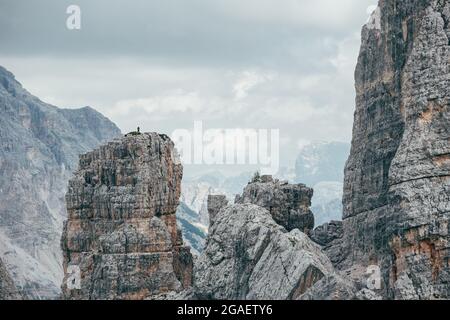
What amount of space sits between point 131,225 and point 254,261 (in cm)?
2963

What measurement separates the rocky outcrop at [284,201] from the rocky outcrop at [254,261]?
55.9 ft

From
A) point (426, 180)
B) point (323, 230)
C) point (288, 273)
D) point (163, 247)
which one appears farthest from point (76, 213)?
point (426, 180)

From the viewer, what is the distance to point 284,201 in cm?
13812

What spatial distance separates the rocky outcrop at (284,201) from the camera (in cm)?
13625

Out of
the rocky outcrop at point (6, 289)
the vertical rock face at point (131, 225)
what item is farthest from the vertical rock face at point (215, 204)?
the rocky outcrop at point (6, 289)

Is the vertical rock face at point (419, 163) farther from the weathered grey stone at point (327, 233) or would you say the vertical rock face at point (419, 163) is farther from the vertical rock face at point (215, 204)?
the vertical rock face at point (215, 204)

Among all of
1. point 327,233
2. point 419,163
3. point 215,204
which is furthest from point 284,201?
point 419,163

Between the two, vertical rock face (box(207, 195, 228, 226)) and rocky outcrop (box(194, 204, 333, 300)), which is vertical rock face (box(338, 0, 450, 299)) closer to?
rocky outcrop (box(194, 204, 333, 300))

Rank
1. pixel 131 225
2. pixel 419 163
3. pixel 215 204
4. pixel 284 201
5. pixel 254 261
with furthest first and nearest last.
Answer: pixel 215 204 < pixel 284 201 < pixel 131 225 < pixel 254 261 < pixel 419 163

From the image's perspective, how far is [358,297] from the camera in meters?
95.2

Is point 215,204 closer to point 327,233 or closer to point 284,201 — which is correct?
point 284,201

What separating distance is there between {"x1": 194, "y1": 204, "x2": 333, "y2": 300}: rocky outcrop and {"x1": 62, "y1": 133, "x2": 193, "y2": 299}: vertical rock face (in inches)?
676

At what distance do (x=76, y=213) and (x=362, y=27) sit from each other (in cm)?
3772
